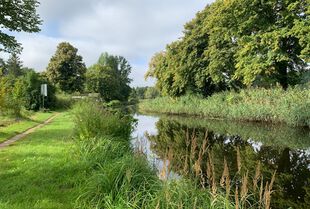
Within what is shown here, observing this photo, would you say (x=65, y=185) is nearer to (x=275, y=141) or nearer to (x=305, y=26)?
(x=275, y=141)

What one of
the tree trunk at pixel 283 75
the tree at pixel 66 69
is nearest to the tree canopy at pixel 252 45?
the tree trunk at pixel 283 75

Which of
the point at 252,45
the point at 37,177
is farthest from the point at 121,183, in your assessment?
the point at 252,45

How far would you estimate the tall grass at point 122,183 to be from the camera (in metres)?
4.21

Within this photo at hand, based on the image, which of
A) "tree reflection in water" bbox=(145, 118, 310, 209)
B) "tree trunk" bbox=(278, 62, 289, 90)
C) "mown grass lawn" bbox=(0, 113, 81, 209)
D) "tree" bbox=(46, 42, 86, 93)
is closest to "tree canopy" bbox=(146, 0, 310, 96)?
"tree trunk" bbox=(278, 62, 289, 90)

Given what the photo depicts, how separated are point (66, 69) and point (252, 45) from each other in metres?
34.8

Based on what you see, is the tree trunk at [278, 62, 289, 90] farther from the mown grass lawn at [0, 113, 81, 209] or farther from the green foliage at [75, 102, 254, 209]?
the mown grass lawn at [0, 113, 81, 209]

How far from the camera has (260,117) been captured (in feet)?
74.6

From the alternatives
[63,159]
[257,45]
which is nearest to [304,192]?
[63,159]

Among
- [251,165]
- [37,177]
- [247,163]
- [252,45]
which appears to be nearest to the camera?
[37,177]

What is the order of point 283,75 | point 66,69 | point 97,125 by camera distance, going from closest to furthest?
point 97,125
point 283,75
point 66,69

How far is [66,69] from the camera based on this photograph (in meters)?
50.9

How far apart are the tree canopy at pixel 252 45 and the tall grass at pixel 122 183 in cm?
1535

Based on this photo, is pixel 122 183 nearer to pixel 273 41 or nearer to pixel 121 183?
pixel 121 183

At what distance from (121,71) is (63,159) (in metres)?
91.8
